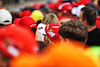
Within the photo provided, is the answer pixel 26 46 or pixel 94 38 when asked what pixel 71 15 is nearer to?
pixel 94 38

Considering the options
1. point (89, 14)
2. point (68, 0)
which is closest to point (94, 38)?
point (89, 14)

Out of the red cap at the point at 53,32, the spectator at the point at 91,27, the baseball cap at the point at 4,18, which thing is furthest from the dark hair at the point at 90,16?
the baseball cap at the point at 4,18

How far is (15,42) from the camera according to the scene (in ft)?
2.61

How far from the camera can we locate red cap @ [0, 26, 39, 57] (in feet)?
2.58

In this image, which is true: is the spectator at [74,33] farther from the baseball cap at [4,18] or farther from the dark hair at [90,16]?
the baseball cap at [4,18]

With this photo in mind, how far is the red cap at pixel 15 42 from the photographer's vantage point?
79 centimetres

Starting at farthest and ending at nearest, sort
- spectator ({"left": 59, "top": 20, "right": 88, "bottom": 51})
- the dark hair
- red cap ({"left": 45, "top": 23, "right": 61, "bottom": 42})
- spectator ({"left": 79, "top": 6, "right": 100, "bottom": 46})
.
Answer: the dark hair, spectator ({"left": 79, "top": 6, "right": 100, "bottom": 46}), red cap ({"left": 45, "top": 23, "right": 61, "bottom": 42}), spectator ({"left": 59, "top": 20, "right": 88, "bottom": 51})

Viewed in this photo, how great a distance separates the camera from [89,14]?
261 centimetres

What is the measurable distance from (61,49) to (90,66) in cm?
21

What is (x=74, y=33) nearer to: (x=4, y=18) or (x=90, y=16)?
(x=90, y=16)

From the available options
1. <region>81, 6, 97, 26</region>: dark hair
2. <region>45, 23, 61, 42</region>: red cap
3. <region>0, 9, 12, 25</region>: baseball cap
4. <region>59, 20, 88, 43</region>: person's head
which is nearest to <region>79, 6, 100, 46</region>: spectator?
<region>81, 6, 97, 26</region>: dark hair

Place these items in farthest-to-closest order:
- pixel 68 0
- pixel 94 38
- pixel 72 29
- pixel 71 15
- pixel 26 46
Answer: pixel 68 0 → pixel 71 15 → pixel 94 38 → pixel 72 29 → pixel 26 46

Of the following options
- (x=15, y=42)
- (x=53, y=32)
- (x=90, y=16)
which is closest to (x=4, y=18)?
(x=53, y=32)

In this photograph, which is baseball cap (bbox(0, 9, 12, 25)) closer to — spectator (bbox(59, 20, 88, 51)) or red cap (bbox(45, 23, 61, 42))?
red cap (bbox(45, 23, 61, 42))
